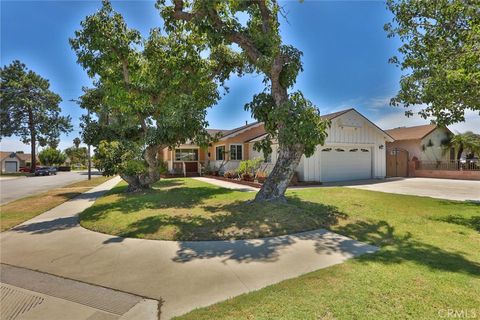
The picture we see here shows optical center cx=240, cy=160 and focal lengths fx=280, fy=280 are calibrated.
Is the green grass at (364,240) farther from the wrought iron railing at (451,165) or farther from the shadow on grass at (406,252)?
the wrought iron railing at (451,165)

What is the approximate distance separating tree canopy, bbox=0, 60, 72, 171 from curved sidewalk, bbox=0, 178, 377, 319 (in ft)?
165

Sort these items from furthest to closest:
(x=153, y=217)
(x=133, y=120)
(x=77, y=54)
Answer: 1. (x=133, y=120)
2. (x=77, y=54)
3. (x=153, y=217)

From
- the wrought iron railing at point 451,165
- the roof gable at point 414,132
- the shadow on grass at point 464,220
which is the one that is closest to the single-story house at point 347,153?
the wrought iron railing at point 451,165

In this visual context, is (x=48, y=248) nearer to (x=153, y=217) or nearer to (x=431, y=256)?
(x=153, y=217)

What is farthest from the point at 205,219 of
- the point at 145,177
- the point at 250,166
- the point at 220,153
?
the point at 220,153

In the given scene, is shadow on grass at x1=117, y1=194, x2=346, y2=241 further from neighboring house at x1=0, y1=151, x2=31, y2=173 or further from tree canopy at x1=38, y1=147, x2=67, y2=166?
neighboring house at x1=0, y1=151, x2=31, y2=173

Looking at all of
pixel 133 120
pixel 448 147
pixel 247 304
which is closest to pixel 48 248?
pixel 247 304

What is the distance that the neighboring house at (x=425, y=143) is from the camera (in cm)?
2434

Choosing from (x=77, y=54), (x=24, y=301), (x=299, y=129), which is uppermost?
(x=77, y=54)

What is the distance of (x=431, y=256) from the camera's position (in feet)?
16.8

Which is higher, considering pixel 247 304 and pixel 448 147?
pixel 448 147

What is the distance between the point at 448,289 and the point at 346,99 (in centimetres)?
2131

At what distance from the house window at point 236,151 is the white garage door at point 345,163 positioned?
8.64m

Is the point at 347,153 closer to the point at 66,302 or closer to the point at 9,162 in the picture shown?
the point at 66,302
